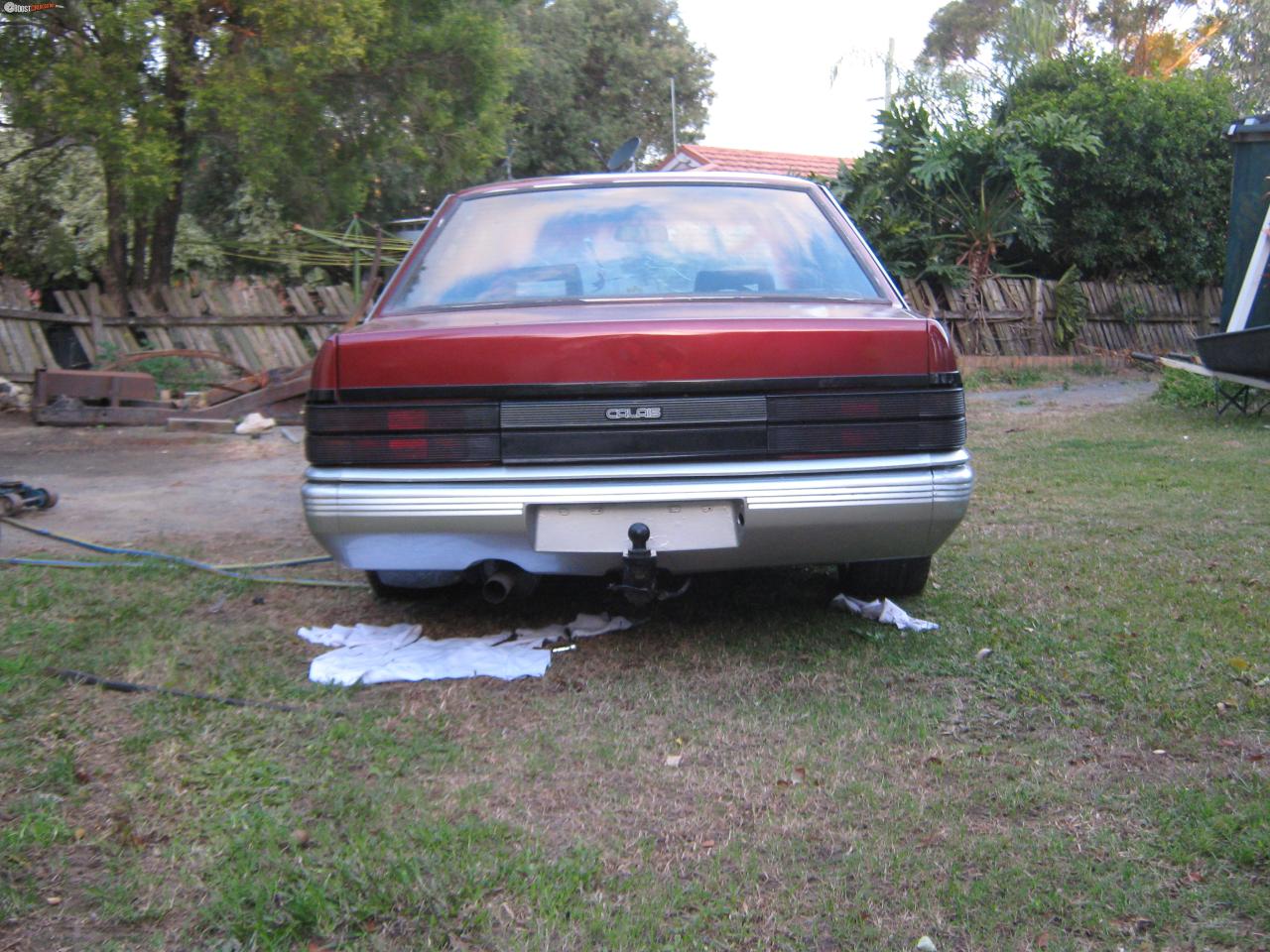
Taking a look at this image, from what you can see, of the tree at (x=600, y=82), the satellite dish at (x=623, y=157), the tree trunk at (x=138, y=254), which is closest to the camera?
the satellite dish at (x=623, y=157)

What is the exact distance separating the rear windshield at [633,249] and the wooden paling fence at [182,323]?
27.5ft

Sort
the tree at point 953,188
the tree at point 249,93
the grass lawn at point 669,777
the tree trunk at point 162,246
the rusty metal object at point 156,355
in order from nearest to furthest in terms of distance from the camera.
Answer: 1. the grass lawn at point 669,777
2. the tree at point 249,93
3. the rusty metal object at point 156,355
4. the tree trunk at point 162,246
5. the tree at point 953,188

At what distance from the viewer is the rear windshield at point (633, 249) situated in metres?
3.98

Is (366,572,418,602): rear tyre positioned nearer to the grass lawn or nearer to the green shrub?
the grass lawn

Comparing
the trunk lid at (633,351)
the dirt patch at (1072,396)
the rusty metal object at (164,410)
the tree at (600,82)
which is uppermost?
the tree at (600,82)

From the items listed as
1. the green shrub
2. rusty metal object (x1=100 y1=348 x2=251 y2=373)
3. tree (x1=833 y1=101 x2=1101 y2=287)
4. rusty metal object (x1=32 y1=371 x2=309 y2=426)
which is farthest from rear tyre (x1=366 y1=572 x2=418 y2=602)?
tree (x1=833 y1=101 x2=1101 y2=287)

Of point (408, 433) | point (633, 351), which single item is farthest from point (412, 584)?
point (633, 351)

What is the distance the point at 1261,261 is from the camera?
966 centimetres

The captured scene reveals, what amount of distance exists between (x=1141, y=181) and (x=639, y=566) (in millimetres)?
14670

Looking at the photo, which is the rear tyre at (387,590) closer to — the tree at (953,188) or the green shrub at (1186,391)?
the green shrub at (1186,391)

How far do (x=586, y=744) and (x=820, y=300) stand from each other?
5.30 ft

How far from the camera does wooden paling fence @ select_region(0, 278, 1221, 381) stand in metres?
11.9

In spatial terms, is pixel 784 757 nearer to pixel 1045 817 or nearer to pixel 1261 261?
pixel 1045 817

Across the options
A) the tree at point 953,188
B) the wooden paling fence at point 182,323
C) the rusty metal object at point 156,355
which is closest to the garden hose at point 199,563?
the rusty metal object at point 156,355
